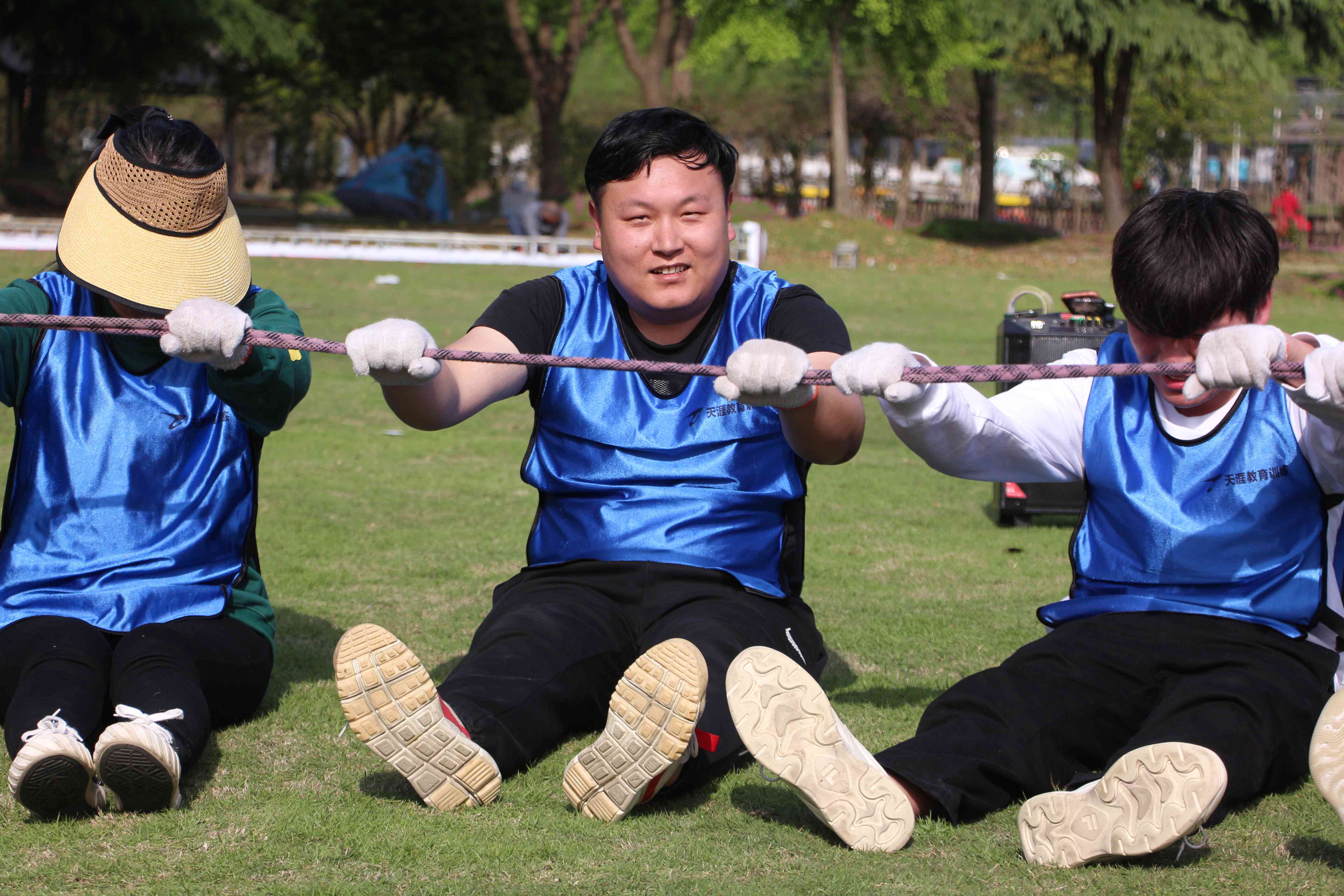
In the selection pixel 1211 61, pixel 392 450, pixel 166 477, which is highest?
pixel 1211 61

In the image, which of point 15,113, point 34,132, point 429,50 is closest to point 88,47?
point 34,132

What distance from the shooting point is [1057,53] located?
85.7ft

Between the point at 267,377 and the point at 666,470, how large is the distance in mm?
898

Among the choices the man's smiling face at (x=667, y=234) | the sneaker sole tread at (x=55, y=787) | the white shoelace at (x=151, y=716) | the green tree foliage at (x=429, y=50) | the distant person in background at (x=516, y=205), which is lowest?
the sneaker sole tread at (x=55, y=787)

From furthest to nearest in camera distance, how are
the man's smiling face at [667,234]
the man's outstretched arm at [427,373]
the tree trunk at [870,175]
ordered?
the tree trunk at [870,175] → the man's smiling face at [667,234] → the man's outstretched arm at [427,373]

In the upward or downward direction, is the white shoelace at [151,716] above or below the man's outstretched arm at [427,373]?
below

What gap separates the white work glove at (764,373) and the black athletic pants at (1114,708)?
713 mm

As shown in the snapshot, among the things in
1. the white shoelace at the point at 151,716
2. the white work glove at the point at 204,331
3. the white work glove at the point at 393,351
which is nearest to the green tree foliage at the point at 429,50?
the white work glove at the point at 204,331

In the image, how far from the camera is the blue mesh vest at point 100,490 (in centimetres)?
301

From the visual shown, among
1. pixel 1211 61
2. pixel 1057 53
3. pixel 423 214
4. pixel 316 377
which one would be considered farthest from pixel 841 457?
pixel 423 214

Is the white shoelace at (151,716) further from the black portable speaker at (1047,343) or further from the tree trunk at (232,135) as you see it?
the tree trunk at (232,135)

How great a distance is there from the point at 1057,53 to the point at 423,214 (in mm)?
14734

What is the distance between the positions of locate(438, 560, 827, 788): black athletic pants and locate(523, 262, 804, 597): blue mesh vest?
0.05 m

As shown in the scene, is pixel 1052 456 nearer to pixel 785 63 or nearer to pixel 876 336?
pixel 876 336
